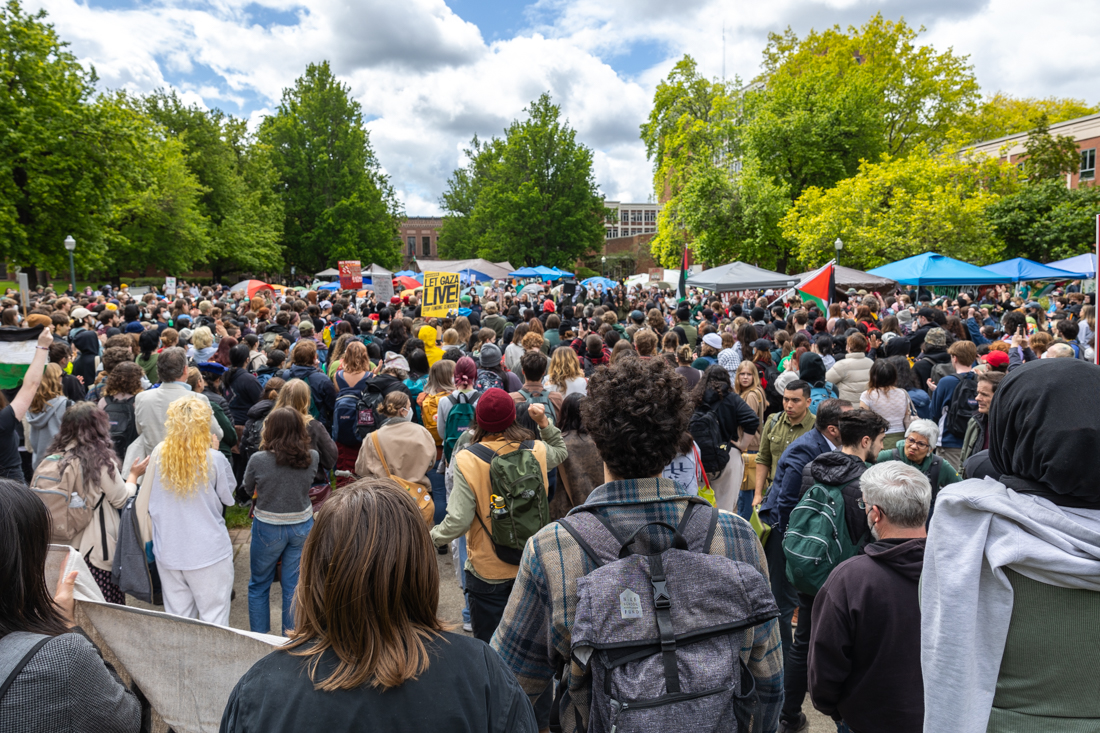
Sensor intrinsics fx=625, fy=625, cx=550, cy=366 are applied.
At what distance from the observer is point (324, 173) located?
146 ft

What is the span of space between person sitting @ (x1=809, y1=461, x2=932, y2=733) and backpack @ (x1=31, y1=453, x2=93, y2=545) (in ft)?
13.6

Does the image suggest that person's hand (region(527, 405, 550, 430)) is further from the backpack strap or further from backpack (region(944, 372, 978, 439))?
backpack (region(944, 372, 978, 439))

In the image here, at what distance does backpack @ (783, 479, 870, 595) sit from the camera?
3105 millimetres

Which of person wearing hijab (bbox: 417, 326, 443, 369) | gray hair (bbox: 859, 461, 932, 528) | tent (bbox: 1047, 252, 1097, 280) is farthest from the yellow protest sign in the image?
tent (bbox: 1047, 252, 1097, 280)

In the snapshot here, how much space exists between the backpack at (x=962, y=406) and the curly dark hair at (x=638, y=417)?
471 centimetres

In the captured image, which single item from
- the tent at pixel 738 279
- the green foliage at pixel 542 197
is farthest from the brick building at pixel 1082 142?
the tent at pixel 738 279

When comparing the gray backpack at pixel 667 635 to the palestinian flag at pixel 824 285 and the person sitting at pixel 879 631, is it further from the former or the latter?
the palestinian flag at pixel 824 285

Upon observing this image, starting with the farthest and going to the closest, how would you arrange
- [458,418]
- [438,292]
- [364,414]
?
[438,292] < [364,414] < [458,418]

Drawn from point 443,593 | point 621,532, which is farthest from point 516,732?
point 443,593

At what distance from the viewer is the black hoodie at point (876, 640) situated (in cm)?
231

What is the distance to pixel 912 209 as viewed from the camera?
24359mm

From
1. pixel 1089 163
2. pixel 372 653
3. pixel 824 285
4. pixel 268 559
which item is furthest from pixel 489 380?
pixel 1089 163

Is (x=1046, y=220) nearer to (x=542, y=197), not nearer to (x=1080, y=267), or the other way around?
(x=1080, y=267)

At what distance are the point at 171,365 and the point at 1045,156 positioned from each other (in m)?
41.0
